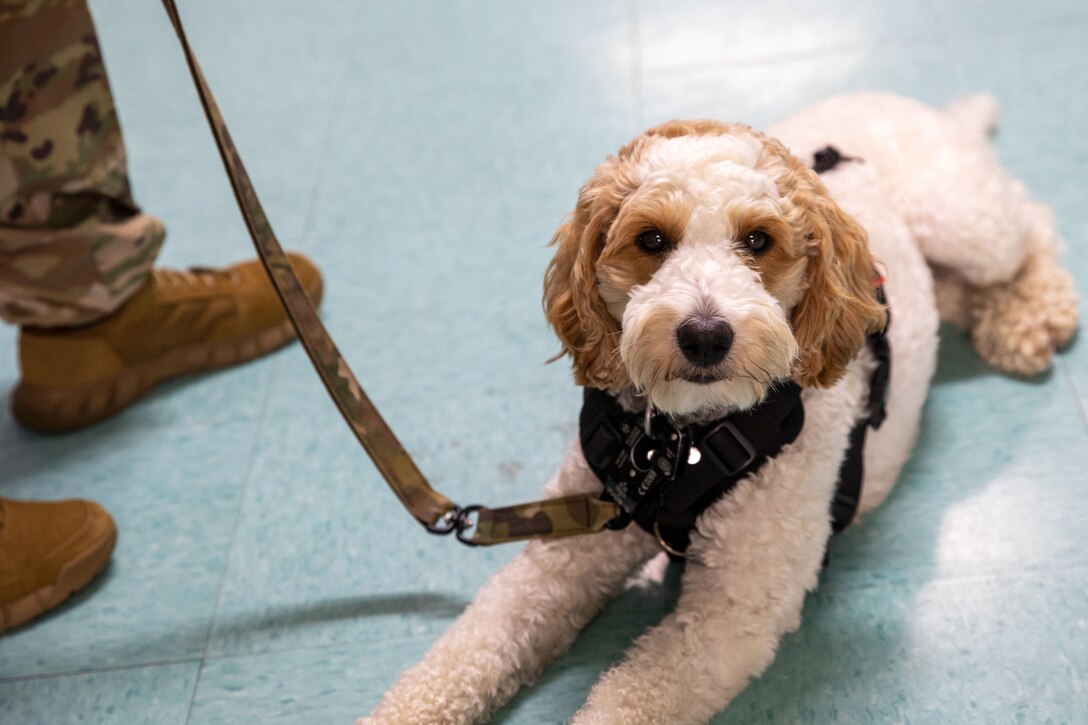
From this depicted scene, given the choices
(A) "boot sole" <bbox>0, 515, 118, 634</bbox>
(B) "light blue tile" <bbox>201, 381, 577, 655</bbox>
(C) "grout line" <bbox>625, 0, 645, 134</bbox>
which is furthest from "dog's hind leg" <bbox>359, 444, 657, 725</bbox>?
(C) "grout line" <bbox>625, 0, 645, 134</bbox>

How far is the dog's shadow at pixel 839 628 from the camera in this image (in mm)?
1628

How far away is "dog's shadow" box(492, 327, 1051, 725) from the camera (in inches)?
64.1

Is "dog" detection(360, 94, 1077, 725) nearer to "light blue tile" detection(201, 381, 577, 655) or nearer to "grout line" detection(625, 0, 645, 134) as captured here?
"light blue tile" detection(201, 381, 577, 655)

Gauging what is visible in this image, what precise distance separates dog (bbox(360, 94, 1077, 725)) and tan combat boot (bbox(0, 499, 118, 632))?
2.42 feet

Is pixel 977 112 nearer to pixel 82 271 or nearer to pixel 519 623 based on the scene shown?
pixel 519 623

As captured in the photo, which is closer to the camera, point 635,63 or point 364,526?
point 364,526

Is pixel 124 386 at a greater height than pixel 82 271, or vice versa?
pixel 82 271

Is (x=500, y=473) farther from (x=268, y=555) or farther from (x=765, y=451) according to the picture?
(x=765, y=451)

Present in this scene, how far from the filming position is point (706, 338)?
1.27 metres

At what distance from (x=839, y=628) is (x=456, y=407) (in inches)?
36.7

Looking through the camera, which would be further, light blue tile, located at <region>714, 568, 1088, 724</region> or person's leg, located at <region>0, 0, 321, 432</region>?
person's leg, located at <region>0, 0, 321, 432</region>

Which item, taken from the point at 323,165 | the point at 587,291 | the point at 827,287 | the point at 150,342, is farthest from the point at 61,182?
the point at 827,287

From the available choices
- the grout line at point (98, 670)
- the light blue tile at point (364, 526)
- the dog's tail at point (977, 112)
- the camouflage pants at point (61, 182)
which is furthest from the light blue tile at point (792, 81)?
the grout line at point (98, 670)

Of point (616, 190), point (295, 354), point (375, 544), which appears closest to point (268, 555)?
point (375, 544)
